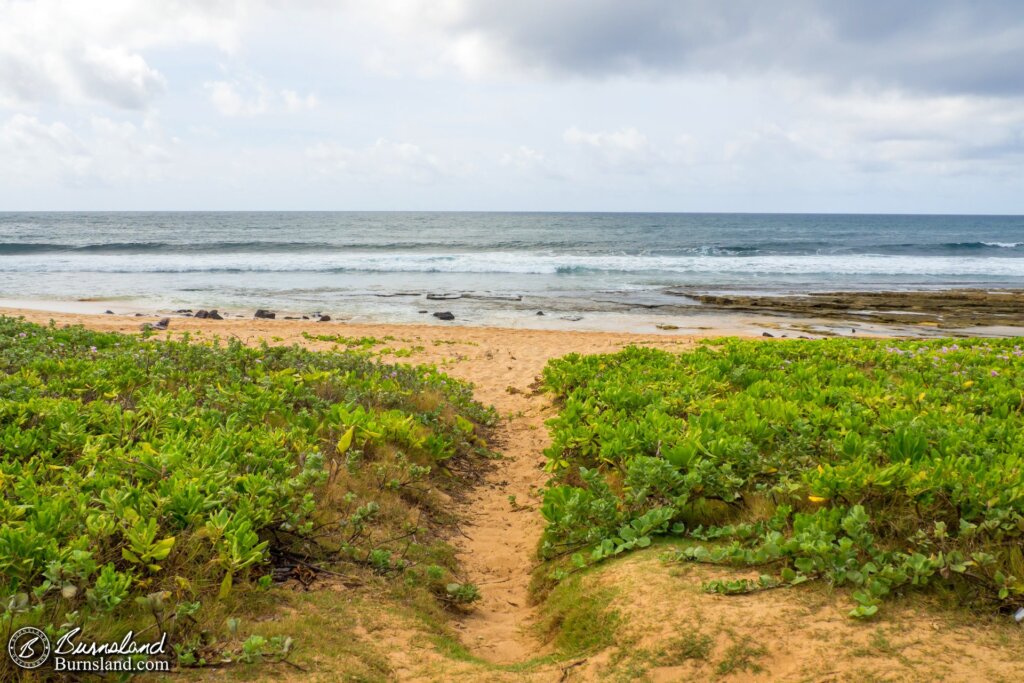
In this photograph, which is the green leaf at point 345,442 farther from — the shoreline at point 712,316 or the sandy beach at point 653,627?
the shoreline at point 712,316

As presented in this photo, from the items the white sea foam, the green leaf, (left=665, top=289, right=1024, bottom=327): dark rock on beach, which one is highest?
the white sea foam

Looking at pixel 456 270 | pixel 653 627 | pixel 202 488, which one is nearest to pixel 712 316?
pixel 456 270

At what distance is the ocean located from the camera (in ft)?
82.2

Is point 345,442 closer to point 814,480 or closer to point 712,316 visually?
point 814,480

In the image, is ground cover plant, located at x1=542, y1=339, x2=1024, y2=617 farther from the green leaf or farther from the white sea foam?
the white sea foam

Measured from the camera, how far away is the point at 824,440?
5.06 m

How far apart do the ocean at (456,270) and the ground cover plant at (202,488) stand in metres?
14.6

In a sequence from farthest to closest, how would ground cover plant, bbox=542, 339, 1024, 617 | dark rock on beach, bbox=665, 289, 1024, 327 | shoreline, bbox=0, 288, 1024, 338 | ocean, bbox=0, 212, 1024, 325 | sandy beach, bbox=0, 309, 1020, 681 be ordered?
ocean, bbox=0, 212, 1024, 325, dark rock on beach, bbox=665, 289, 1024, 327, shoreline, bbox=0, 288, 1024, 338, ground cover plant, bbox=542, 339, 1024, 617, sandy beach, bbox=0, 309, 1020, 681

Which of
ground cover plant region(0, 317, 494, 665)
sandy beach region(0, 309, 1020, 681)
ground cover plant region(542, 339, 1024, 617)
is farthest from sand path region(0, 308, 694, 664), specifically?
ground cover plant region(542, 339, 1024, 617)

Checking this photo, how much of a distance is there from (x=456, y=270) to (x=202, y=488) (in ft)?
116

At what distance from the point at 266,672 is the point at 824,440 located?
423 cm

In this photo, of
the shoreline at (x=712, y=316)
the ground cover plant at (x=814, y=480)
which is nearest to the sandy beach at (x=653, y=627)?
the ground cover plant at (x=814, y=480)

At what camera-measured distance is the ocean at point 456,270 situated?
25.1m

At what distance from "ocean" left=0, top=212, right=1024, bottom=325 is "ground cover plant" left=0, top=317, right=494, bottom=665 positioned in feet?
47.8
